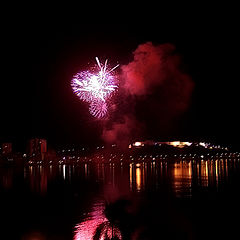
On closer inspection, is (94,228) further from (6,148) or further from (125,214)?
(6,148)

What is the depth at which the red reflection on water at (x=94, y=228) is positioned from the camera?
10367 mm

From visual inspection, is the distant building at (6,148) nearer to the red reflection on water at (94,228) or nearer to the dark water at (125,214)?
the dark water at (125,214)

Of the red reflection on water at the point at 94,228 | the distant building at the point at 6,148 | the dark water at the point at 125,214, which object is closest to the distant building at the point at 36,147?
the distant building at the point at 6,148

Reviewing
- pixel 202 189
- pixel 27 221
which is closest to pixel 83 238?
pixel 27 221

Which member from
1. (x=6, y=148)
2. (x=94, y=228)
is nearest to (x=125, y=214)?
(x=94, y=228)

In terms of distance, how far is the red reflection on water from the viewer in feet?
34.0

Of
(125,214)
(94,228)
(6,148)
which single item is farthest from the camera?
(6,148)

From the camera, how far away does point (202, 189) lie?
22.5 metres

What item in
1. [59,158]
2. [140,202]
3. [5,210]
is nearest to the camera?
[5,210]

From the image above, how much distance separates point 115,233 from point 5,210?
7.49 m

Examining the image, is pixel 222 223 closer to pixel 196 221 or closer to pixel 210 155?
pixel 196 221

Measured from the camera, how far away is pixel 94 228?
12125 millimetres

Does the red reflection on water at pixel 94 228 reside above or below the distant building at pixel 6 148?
below

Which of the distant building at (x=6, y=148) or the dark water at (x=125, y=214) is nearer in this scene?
the dark water at (x=125, y=214)
